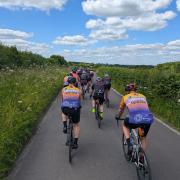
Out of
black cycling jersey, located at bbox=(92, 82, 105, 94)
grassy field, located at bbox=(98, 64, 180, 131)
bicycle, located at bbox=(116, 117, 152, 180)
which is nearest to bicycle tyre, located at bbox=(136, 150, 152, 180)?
bicycle, located at bbox=(116, 117, 152, 180)

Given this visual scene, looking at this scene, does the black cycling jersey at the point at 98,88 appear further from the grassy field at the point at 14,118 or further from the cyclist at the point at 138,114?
the cyclist at the point at 138,114

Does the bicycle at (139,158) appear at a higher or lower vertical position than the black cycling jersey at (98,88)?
lower

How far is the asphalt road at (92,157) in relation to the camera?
774 centimetres

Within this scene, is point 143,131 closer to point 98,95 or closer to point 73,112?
point 73,112

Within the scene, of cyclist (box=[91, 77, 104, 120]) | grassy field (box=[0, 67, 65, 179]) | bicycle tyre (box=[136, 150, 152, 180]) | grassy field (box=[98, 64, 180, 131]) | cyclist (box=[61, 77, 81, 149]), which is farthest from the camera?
grassy field (box=[98, 64, 180, 131])

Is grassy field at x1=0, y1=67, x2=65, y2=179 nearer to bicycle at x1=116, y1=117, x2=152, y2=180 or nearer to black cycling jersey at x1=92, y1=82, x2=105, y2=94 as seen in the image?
black cycling jersey at x1=92, y1=82, x2=105, y2=94

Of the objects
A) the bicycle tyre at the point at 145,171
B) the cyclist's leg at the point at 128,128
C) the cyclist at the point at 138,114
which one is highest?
the cyclist at the point at 138,114

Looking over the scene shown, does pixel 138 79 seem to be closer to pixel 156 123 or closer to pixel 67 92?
pixel 156 123

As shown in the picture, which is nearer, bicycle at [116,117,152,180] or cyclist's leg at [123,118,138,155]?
bicycle at [116,117,152,180]

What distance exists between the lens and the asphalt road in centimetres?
774

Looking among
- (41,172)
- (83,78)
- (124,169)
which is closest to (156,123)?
(124,169)

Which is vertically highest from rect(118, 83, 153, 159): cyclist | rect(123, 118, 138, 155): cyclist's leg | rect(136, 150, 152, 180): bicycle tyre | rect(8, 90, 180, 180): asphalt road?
rect(118, 83, 153, 159): cyclist

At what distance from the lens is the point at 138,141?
308 inches

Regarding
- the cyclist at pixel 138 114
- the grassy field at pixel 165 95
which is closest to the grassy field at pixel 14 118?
the cyclist at pixel 138 114
